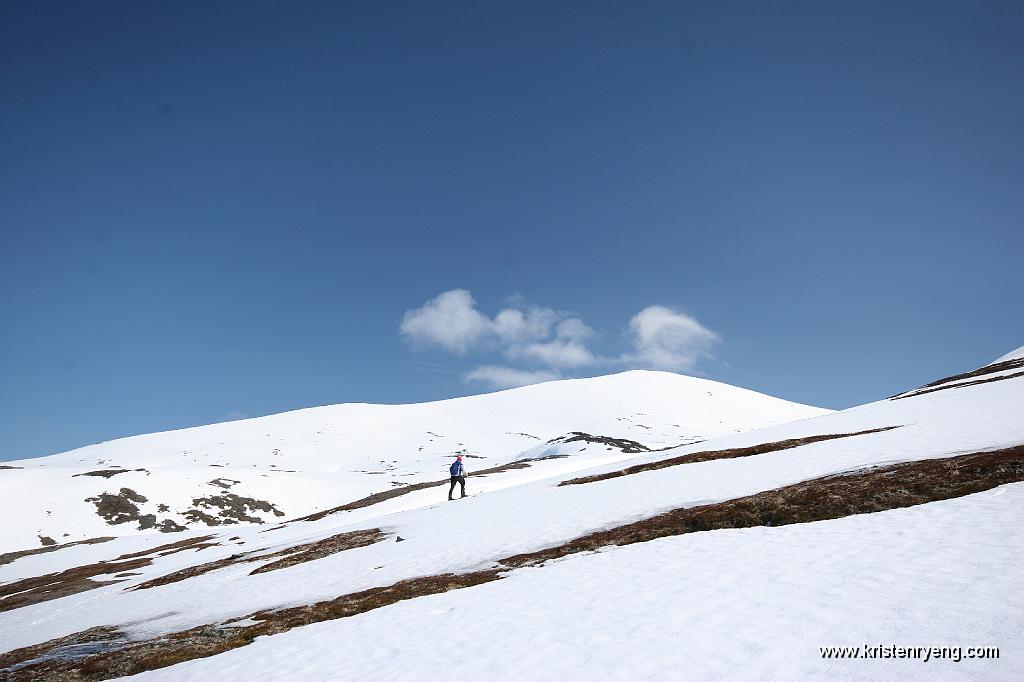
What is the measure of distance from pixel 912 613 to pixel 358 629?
1248 cm

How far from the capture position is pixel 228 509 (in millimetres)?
77000

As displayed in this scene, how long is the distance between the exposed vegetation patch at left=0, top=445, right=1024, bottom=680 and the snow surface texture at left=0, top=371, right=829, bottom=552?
50954 millimetres

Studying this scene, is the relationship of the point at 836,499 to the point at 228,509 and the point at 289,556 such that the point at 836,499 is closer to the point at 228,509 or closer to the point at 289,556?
the point at 289,556

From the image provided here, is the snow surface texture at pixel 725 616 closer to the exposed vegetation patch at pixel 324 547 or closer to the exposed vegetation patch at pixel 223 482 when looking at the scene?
the exposed vegetation patch at pixel 324 547

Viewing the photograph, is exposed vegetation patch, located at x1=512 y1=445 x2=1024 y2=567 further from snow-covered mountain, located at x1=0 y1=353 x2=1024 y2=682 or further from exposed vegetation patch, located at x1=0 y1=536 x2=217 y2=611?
exposed vegetation patch, located at x1=0 y1=536 x2=217 y2=611

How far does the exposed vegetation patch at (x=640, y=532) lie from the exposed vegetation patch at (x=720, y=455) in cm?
1472

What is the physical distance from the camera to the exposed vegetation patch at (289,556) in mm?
28828

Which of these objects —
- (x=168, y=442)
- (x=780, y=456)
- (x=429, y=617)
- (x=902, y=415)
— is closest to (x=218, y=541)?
(x=429, y=617)

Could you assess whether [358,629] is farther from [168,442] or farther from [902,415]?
[168,442]

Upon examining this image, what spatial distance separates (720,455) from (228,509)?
227 ft

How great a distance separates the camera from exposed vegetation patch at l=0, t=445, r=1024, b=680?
1644 centimetres

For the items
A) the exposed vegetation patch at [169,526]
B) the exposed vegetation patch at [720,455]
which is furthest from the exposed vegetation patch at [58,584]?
the exposed vegetation patch at [720,455]

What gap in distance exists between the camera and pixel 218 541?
47.8m

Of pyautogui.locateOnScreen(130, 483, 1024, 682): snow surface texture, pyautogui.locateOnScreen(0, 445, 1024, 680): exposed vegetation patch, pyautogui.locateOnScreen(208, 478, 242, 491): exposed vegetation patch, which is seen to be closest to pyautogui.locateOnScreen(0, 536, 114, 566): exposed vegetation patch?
pyautogui.locateOnScreen(208, 478, 242, 491): exposed vegetation patch
